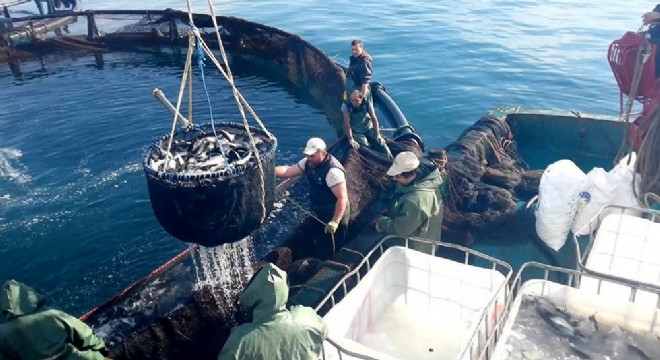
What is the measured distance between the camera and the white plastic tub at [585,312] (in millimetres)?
3666

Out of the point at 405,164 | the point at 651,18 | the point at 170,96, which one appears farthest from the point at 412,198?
the point at 170,96

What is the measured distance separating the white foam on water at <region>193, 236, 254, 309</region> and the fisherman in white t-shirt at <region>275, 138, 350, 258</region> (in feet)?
4.29

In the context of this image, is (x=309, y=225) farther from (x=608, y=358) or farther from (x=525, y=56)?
(x=525, y=56)

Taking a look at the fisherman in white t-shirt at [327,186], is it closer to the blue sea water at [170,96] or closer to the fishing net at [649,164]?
the fishing net at [649,164]

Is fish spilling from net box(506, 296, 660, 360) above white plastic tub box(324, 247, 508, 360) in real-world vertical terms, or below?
above

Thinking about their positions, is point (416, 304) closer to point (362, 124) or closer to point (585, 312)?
point (585, 312)

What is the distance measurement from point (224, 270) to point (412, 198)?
2963mm

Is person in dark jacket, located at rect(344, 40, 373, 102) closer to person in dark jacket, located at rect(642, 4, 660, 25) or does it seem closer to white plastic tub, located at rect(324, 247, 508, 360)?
person in dark jacket, located at rect(642, 4, 660, 25)

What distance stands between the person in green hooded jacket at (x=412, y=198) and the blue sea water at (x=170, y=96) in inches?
213

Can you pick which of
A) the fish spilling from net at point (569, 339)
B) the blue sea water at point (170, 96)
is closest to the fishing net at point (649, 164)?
the fish spilling from net at point (569, 339)

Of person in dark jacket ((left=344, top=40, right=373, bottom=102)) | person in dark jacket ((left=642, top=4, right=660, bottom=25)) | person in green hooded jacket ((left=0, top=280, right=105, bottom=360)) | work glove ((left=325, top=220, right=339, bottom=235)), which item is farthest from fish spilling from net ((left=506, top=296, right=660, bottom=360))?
person in dark jacket ((left=344, top=40, right=373, bottom=102))

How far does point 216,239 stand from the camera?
536 centimetres

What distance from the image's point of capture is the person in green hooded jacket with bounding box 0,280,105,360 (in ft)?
15.7

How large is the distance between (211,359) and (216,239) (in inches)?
81.2
